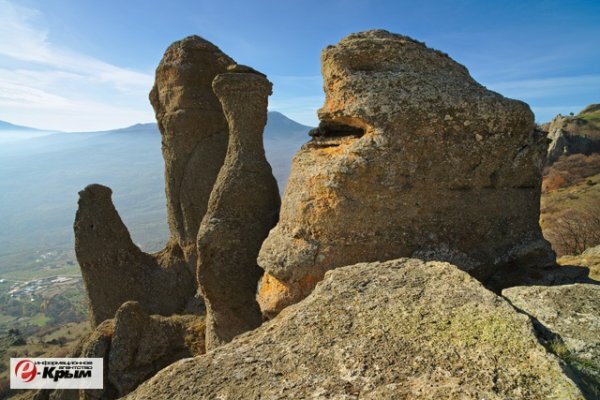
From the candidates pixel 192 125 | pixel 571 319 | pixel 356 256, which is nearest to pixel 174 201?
pixel 192 125

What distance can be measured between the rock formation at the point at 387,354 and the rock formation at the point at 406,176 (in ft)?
5.27

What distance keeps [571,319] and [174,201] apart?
9.72m

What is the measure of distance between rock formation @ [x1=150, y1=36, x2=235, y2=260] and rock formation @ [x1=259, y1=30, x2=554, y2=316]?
521 centimetres

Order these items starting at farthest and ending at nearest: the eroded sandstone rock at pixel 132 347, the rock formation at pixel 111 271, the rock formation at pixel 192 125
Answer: the rock formation at pixel 192 125 → the rock formation at pixel 111 271 → the eroded sandstone rock at pixel 132 347

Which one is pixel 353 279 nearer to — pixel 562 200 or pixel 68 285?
pixel 562 200

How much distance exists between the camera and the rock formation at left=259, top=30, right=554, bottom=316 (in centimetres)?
567

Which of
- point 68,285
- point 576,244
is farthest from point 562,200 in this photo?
point 68,285

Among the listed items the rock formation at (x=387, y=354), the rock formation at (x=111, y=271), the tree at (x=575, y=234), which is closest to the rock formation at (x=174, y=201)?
the rock formation at (x=111, y=271)

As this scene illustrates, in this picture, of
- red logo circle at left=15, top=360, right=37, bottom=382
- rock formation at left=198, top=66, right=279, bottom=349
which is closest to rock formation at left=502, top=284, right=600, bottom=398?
rock formation at left=198, top=66, right=279, bottom=349

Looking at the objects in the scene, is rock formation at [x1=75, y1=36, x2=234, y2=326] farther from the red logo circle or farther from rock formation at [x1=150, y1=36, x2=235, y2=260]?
the red logo circle

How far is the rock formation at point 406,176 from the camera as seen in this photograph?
5.67m

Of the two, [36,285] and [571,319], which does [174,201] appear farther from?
[36,285]

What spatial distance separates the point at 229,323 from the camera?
8273 millimetres

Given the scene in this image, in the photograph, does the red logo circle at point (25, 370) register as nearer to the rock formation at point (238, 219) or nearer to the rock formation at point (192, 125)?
the rock formation at point (238, 219)
